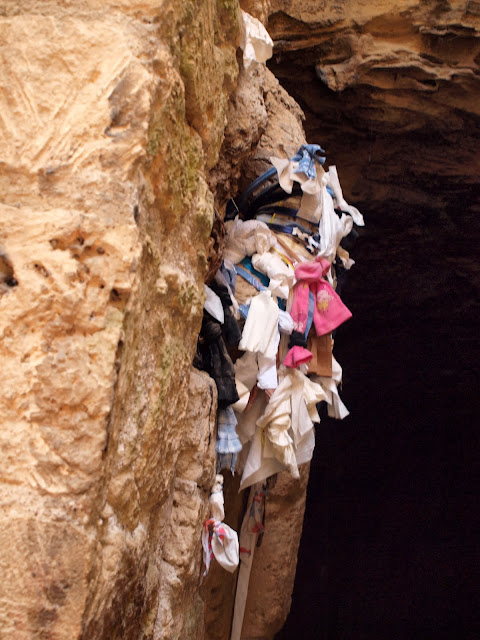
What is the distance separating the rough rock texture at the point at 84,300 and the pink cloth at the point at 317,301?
4.18ft

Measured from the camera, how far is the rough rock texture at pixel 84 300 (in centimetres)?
93

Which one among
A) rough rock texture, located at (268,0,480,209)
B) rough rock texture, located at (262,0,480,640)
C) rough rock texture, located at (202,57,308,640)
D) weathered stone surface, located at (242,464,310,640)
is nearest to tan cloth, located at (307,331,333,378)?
rough rock texture, located at (202,57,308,640)

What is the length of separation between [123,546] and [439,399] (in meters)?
5.00

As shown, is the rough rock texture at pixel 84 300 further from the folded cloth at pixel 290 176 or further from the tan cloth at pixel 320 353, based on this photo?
the tan cloth at pixel 320 353

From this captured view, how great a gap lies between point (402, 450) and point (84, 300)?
5.18 m

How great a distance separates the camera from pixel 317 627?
17.5 feet

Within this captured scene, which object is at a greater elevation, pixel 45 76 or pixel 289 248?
pixel 289 248

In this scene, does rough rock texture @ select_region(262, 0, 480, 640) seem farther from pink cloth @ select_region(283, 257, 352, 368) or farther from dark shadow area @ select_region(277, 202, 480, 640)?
pink cloth @ select_region(283, 257, 352, 368)

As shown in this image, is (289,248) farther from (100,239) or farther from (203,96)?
(100,239)

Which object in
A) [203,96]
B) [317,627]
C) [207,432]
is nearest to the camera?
[203,96]

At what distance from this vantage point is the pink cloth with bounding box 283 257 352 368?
2.49 meters

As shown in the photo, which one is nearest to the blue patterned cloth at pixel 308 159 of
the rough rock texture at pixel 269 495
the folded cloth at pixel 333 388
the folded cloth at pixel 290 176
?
the folded cloth at pixel 290 176

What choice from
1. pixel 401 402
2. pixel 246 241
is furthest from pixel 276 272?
pixel 401 402

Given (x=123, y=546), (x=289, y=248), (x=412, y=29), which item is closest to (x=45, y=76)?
(x=123, y=546)
